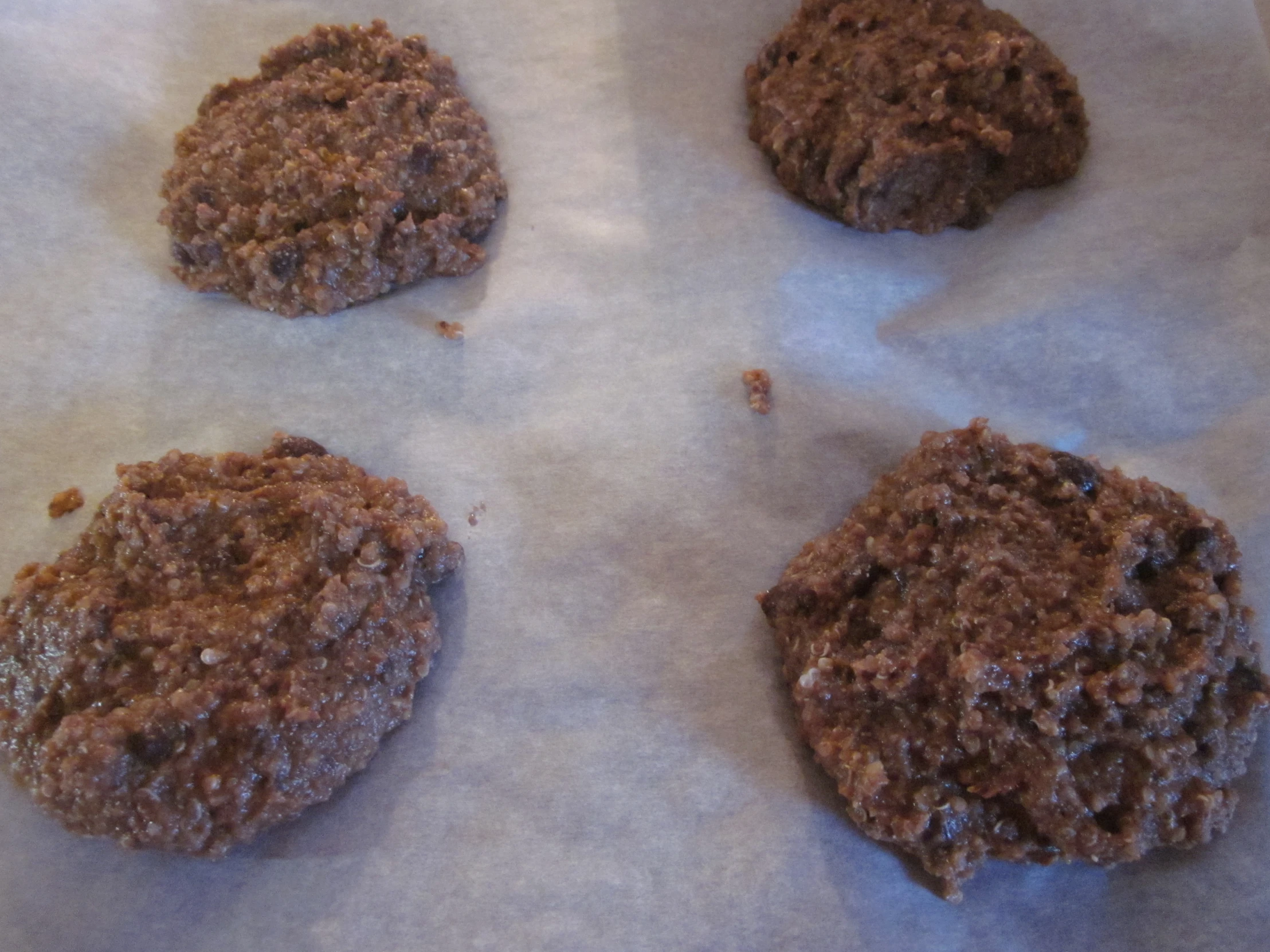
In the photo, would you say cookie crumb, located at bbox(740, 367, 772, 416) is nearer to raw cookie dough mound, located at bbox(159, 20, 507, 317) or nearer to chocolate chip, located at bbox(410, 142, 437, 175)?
raw cookie dough mound, located at bbox(159, 20, 507, 317)

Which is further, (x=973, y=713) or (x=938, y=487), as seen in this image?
(x=938, y=487)

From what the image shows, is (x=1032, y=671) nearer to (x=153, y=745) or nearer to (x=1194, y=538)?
(x=1194, y=538)

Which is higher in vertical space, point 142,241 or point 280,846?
point 142,241

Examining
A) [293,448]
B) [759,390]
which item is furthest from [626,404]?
[293,448]

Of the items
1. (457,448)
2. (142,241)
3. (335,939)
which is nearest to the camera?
(335,939)

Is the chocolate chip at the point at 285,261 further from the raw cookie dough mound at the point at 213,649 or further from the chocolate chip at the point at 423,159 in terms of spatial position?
the raw cookie dough mound at the point at 213,649

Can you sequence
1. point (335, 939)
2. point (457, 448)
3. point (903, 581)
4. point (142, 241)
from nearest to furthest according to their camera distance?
point (335, 939) → point (903, 581) → point (457, 448) → point (142, 241)

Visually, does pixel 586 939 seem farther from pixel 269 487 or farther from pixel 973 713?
pixel 269 487

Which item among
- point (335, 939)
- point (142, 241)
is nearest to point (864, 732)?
point (335, 939)

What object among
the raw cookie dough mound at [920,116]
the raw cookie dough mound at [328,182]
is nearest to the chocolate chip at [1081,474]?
the raw cookie dough mound at [920,116]
